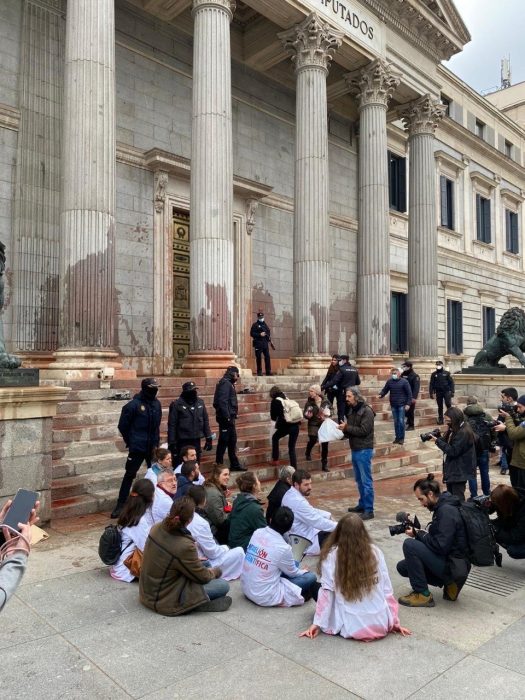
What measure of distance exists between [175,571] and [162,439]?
575cm

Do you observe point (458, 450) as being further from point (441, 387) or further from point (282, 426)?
point (441, 387)

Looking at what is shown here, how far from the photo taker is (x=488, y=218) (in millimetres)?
30828

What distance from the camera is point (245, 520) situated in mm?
5633

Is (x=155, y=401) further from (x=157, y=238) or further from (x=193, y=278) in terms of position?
(x=157, y=238)

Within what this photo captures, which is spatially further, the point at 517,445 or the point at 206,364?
the point at 206,364

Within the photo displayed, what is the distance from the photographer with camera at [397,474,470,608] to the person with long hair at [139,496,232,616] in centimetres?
164

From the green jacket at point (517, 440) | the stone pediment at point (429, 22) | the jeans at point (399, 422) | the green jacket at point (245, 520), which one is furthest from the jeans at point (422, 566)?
the stone pediment at point (429, 22)

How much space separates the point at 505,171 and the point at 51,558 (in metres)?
33.2

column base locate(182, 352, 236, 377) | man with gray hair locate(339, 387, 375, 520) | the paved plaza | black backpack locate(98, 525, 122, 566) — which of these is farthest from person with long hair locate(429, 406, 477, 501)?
column base locate(182, 352, 236, 377)

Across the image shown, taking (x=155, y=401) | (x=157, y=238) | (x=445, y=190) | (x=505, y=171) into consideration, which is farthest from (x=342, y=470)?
(x=505, y=171)

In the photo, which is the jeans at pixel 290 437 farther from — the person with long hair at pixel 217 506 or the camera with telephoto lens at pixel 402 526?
the camera with telephoto lens at pixel 402 526

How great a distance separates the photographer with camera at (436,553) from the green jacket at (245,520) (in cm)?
142

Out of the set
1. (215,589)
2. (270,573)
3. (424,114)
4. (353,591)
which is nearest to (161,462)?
(215,589)

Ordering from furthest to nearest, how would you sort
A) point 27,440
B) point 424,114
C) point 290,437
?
point 424,114 < point 290,437 < point 27,440
